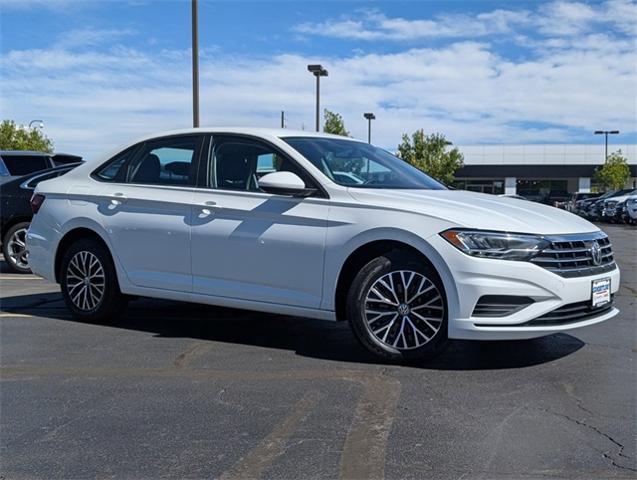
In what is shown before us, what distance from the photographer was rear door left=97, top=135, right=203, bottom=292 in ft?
19.1

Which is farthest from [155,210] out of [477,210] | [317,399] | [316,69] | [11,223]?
[316,69]

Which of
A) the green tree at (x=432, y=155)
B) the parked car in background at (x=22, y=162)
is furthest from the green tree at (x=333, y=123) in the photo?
the parked car in background at (x=22, y=162)

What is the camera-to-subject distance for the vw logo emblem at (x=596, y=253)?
490cm

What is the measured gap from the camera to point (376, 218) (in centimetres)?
496

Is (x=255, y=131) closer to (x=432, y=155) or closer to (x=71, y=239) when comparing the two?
(x=71, y=239)

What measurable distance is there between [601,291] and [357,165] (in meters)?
2.11

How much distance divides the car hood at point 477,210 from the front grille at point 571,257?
0.25 feet

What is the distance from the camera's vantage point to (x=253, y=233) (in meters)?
5.41

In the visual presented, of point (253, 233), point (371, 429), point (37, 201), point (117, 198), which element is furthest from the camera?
point (37, 201)

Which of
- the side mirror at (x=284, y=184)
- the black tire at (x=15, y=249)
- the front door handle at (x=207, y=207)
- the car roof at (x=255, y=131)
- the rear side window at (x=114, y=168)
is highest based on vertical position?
the car roof at (x=255, y=131)

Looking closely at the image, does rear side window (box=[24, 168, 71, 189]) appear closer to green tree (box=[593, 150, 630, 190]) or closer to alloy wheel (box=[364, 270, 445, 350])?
alloy wheel (box=[364, 270, 445, 350])

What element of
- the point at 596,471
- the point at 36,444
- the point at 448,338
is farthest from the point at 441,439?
the point at 36,444

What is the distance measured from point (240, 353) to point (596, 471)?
2.88 meters

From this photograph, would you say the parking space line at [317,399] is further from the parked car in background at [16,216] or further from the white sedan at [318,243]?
the parked car in background at [16,216]
